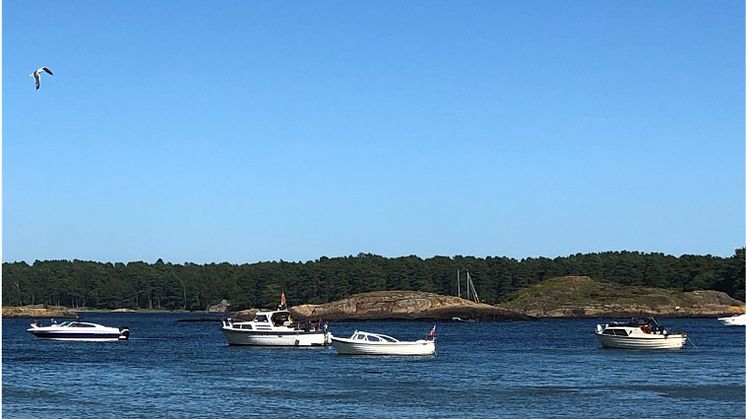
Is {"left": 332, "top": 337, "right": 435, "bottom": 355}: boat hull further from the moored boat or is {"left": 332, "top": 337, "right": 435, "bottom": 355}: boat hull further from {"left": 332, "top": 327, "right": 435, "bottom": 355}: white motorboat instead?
the moored boat

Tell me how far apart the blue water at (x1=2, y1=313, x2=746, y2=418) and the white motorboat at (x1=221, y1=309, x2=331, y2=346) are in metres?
1.57

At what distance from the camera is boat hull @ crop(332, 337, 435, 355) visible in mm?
90188

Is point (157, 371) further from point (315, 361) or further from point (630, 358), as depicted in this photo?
point (630, 358)

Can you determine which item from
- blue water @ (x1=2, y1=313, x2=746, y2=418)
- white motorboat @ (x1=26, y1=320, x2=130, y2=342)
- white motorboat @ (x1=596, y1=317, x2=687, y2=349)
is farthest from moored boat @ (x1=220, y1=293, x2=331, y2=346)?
white motorboat @ (x1=596, y1=317, x2=687, y2=349)

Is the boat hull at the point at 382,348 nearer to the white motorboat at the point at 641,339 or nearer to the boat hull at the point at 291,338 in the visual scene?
the boat hull at the point at 291,338

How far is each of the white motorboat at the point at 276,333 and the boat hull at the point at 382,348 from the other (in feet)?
36.4

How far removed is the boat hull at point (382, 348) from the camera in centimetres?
9019

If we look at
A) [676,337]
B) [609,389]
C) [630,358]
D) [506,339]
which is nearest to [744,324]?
[506,339]

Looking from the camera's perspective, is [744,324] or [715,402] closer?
[715,402]

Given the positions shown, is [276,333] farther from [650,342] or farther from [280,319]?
[650,342]

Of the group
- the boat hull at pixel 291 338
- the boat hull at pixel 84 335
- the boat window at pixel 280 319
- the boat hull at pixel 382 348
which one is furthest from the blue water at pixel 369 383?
the boat hull at pixel 84 335

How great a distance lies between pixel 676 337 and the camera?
103062mm

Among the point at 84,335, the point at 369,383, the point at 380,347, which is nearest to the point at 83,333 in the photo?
the point at 84,335

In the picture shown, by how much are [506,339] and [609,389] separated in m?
72.6
